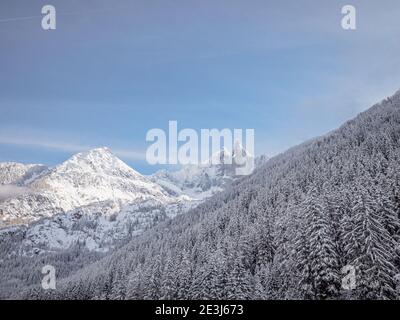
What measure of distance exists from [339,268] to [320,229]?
5260 mm

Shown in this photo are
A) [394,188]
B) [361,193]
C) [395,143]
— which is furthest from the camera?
[395,143]

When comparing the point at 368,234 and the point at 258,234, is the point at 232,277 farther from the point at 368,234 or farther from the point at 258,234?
the point at 258,234

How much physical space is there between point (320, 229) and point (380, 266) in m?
7.20

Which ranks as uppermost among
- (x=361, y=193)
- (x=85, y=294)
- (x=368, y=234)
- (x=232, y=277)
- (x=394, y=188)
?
(x=394, y=188)

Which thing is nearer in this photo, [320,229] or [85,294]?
[320,229]

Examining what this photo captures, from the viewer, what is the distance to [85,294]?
370 ft

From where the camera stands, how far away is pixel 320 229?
44.1 m

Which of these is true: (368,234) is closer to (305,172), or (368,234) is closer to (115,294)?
(115,294)

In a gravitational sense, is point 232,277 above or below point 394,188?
below

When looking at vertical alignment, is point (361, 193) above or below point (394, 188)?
below
